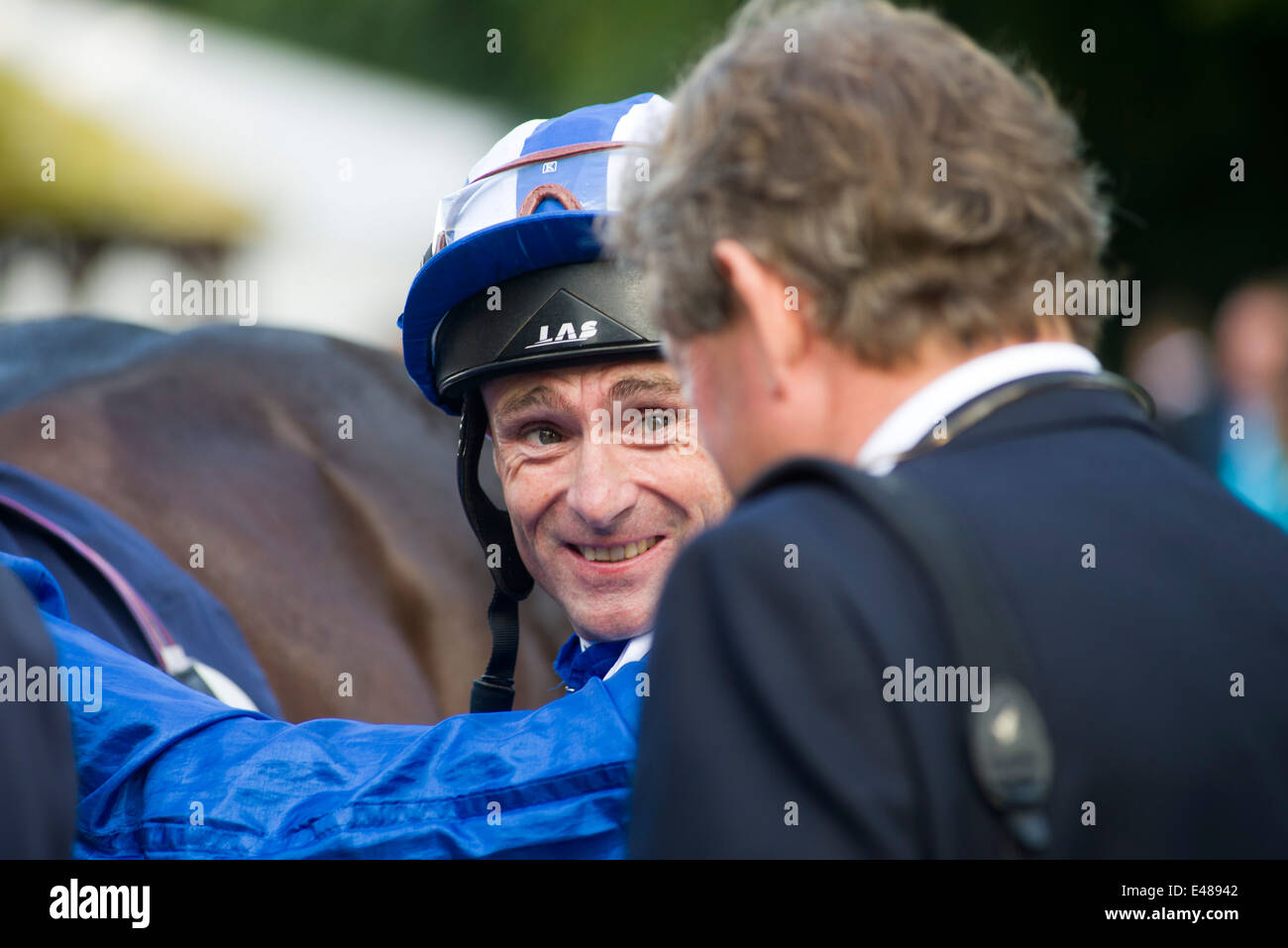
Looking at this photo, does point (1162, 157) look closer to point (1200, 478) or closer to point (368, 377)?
point (368, 377)

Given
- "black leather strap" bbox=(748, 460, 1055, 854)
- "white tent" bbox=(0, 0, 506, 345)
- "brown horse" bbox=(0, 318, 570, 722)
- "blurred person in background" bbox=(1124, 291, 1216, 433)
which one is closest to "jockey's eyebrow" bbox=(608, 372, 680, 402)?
"black leather strap" bbox=(748, 460, 1055, 854)

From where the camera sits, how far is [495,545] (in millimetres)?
2449

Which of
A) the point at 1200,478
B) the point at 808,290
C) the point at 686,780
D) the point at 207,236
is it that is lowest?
the point at 686,780

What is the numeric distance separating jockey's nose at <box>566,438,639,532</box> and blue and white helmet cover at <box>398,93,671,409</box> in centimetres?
31

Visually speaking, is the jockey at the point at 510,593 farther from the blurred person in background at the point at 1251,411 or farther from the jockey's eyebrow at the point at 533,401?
the blurred person in background at the point at 1251,411

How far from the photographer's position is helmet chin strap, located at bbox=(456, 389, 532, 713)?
237cm

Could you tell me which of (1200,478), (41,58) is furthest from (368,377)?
(41,58)

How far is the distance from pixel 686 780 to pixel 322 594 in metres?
2.45

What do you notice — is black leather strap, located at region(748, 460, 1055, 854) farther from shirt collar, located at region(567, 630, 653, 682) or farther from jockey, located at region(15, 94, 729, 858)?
shirt collar, located at region(567, 630, 653, 682)

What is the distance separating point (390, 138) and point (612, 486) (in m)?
8.29

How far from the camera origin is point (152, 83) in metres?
10.2
